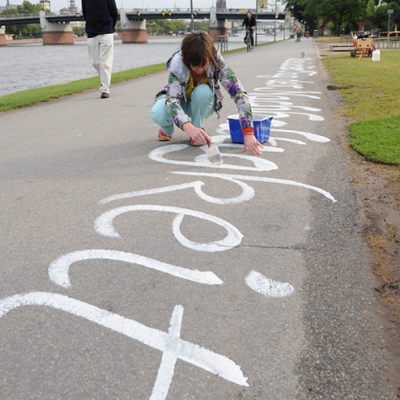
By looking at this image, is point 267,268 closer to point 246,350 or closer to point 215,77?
point 246,350

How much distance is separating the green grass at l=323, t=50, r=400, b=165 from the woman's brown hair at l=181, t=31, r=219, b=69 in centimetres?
191

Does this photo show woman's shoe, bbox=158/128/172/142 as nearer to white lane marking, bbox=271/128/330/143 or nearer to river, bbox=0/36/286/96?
white lane marking, bbox=271/128/330/143

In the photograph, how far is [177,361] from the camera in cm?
171

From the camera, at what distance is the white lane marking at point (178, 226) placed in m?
2.62

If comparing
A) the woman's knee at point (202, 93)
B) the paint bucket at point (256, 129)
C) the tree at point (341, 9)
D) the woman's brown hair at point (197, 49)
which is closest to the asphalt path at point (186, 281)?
the paint bucket at point (256, 129)

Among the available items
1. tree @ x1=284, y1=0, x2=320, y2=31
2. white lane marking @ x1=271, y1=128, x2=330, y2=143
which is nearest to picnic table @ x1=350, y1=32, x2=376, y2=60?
white lane marking @ x1=271, y1=128, x2=330, y2=143

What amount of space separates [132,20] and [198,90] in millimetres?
94330

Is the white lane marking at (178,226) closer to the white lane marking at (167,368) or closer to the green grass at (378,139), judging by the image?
the white lane marking at (167,368)

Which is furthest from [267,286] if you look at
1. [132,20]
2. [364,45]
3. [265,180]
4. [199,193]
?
[132,20]

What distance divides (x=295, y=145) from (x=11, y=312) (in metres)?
3.76

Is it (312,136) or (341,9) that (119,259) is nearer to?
(312,136)

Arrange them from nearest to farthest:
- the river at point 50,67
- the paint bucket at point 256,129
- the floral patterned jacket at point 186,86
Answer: the floral patterned jacket at point 186,86, the paint bucket at point 256,129, the river at point 50,67

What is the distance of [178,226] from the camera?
2891 mm

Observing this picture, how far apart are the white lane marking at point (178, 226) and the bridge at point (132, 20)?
81.4 m
